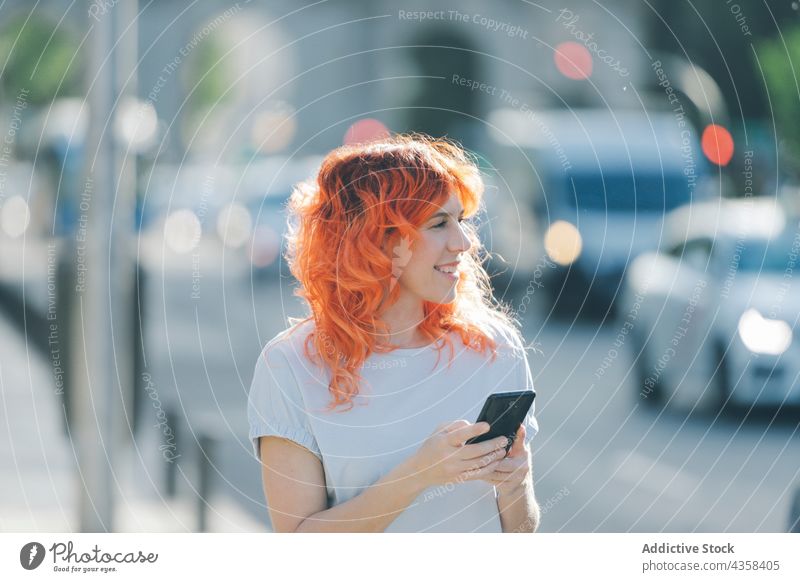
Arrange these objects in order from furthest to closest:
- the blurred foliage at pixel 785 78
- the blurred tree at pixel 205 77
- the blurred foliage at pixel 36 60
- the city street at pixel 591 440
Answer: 1. the blurred tree at pixel 205 77
2. the blurred foliage at pixel 785 78
3. the blurred foliage at pixel 36 60
4. the city street at pixel 591 440

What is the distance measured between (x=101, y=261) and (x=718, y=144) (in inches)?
327

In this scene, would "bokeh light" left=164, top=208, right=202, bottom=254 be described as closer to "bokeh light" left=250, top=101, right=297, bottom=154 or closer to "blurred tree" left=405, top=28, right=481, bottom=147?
"bokeh light" left=250, top=101, right=297, bottom=154

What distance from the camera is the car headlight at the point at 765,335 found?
20.6 feet

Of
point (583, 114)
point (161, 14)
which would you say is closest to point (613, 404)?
point (583, 114)

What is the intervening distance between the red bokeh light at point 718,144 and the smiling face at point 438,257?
27.3ft

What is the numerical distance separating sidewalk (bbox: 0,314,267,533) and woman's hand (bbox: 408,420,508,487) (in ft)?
4.50

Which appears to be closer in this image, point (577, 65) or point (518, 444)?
point (518, 444)

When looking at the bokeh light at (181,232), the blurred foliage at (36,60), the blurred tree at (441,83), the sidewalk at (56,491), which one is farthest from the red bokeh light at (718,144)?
the sidewalk at (56,491)

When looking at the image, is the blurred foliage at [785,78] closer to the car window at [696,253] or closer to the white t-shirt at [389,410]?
the car window at [696,253]

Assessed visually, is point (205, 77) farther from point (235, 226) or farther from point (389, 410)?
point (389, 410)

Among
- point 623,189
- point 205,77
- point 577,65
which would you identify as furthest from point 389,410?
point 577,65

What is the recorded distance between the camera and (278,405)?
7.37 ft
